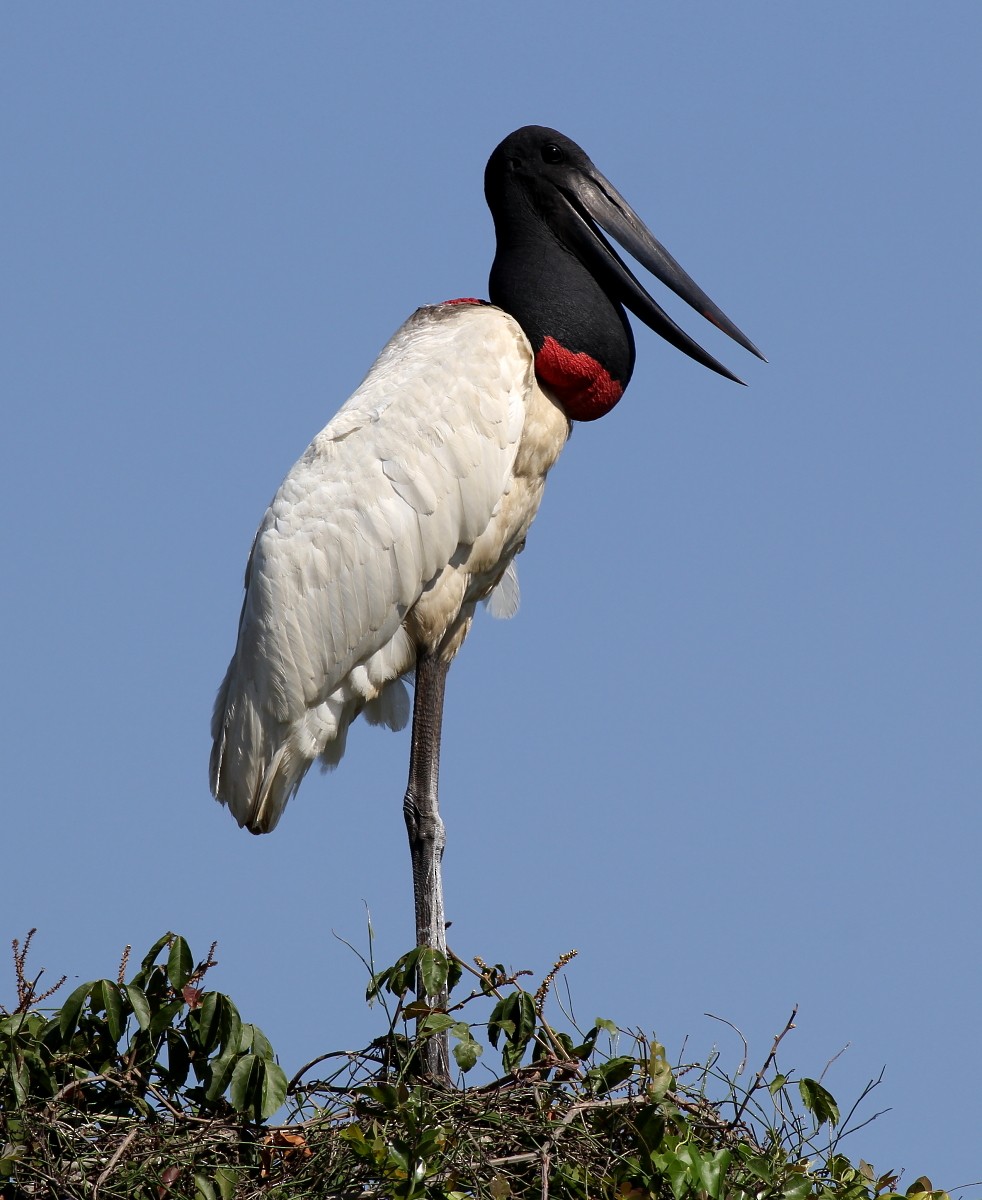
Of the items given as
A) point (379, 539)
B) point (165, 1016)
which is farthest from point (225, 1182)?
point (379, 539)

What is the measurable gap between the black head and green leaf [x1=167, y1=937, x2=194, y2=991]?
228 cm

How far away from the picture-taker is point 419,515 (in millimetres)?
5453

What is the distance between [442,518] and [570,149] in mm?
1423

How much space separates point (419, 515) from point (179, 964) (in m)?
1.66

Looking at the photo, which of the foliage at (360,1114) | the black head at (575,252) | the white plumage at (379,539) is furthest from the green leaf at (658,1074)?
the black head at (575,252)

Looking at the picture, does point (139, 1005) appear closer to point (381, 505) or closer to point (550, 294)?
point (381, 505)

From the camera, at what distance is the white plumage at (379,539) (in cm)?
546

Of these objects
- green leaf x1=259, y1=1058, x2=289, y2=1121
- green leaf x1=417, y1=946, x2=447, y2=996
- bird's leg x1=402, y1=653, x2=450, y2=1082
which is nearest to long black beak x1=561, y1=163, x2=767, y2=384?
bird's leg x1=402, y1=653, x2=450, y2=1082

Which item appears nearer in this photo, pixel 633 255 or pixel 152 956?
pixel 152 956

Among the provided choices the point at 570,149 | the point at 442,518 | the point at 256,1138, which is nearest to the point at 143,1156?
the point at 256,1138

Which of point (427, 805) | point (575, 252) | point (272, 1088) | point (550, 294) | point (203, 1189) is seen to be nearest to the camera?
point (203, 1189)

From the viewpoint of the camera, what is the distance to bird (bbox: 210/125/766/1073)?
5.47 meters

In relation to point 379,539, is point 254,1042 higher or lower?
lower

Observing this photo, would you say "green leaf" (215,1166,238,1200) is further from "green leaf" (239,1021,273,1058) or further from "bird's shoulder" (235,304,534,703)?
"bird's shoulder" (235,304,534,703)
